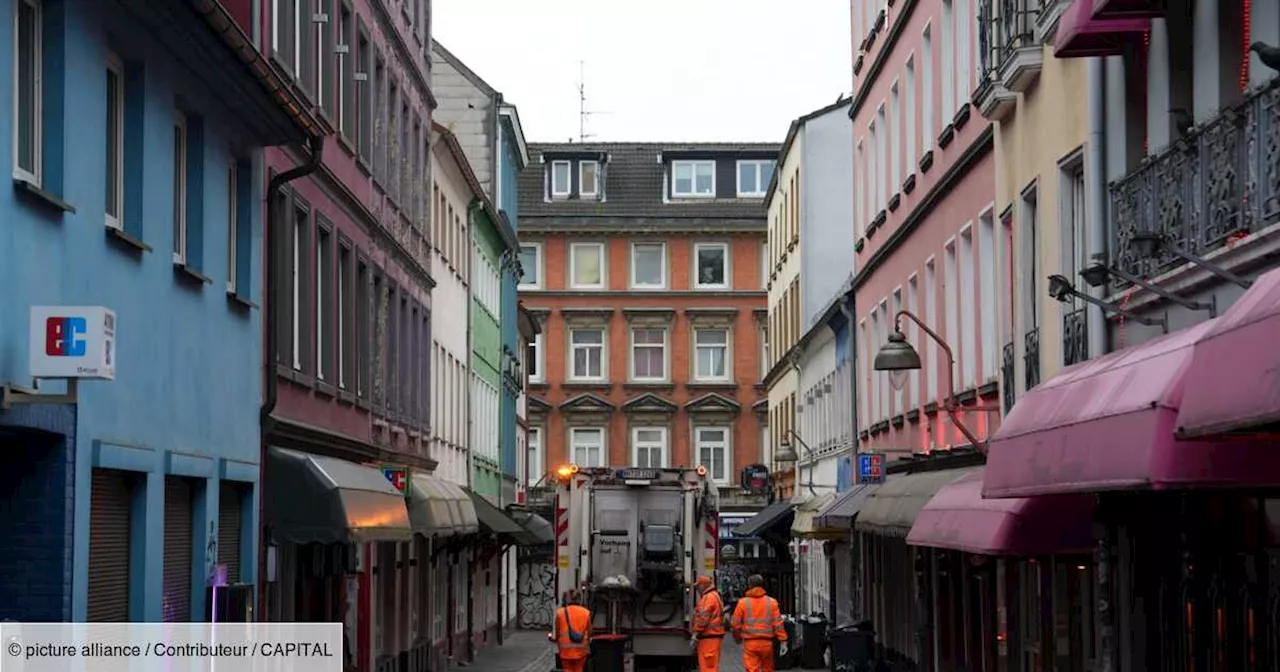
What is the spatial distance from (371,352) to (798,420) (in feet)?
99.2

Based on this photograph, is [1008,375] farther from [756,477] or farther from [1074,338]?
[756,477]

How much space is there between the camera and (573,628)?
29.2 meters

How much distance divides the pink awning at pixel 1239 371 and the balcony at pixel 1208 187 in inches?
112

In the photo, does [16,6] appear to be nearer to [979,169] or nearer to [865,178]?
[979,169]

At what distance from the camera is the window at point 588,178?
8956cm

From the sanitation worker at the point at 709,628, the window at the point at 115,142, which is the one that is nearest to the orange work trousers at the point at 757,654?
the sanitation worker at the point at 709,628

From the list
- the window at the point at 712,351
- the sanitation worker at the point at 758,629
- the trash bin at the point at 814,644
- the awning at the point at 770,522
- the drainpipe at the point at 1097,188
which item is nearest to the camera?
the drainpipe at the point at 1097,188

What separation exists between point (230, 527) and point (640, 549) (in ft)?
44.6

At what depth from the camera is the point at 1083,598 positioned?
20.8 meters

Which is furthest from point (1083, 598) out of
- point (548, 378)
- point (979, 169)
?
point (548, 378)

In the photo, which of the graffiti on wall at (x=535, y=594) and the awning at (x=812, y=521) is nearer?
the awning at (x=812, y=521)

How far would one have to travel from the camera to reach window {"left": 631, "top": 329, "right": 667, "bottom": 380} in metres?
88.6

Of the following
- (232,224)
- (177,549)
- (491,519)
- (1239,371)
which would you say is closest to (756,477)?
(491,519)

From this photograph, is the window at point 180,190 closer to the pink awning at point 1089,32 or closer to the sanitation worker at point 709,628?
the pink awning at point 1089,32
